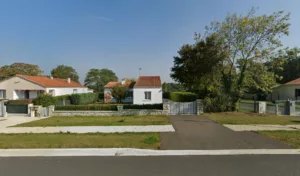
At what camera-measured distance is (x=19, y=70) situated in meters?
44.8

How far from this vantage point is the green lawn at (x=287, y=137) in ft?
21.2

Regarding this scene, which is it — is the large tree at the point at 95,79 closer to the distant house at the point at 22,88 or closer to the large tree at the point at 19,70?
the large tree at the point at 19,70

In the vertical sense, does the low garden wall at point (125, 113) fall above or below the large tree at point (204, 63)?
below

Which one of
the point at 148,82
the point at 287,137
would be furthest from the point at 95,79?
the point at 287,137

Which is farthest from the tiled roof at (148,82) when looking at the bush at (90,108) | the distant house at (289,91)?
the distant house at (289,91)

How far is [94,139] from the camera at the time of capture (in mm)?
7254

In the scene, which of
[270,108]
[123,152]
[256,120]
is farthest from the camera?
[270,108]

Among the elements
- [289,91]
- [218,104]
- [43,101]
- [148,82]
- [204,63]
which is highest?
[204,63]

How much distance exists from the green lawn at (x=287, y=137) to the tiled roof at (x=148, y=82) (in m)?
17.2

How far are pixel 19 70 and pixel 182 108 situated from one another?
49.5 m

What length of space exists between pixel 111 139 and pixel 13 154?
345 cm

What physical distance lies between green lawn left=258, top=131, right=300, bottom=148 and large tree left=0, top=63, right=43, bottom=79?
52.7 m

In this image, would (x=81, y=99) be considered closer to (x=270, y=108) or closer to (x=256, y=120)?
(x=256, y=120)

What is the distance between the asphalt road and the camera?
4312 millimetres
